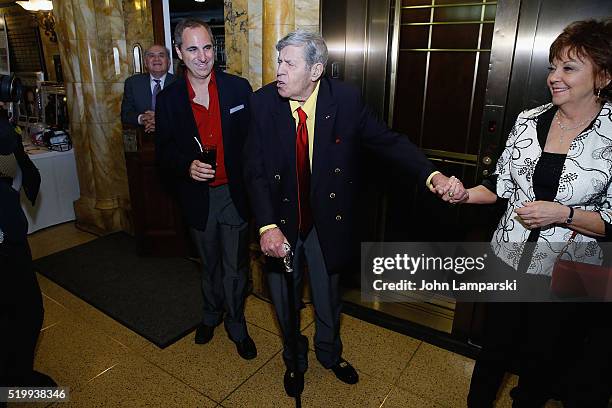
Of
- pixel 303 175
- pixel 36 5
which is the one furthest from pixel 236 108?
pixel 36 5

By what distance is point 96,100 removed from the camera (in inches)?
167

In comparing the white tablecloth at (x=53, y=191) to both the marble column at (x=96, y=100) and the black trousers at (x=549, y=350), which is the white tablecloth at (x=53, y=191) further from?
the black trousers at (x=549, y=350)

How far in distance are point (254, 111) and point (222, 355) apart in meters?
1.54

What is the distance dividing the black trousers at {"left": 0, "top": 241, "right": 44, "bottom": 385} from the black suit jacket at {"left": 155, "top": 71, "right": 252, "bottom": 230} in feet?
2.73

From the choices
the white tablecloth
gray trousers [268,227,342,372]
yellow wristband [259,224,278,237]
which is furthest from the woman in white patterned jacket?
the white tablecloth

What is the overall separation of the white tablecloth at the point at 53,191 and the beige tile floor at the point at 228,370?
72.8 inches

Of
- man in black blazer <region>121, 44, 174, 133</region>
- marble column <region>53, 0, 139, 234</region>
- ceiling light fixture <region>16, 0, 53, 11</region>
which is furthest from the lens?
ceiling light fixture <region>16, 0, 53, 11</region>

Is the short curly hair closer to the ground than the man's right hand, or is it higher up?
higher up

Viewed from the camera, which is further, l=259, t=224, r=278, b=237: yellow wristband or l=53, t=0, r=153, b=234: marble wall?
l=53, t=0, r=153, b=234: marble wall

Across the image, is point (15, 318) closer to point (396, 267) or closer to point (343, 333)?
point (343, 333)

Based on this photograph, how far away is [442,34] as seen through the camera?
270 cm

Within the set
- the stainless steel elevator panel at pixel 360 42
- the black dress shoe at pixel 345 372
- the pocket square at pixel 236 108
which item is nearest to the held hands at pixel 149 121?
the pocket square at pixel 236 108

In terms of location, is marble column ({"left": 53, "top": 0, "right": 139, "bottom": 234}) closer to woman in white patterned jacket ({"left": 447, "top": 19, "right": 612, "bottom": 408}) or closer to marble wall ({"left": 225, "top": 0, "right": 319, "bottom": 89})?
marble wall ({"left": 225, "top": 0, "right": 319, "bottom": 89})

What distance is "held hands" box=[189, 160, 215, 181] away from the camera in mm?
2137
